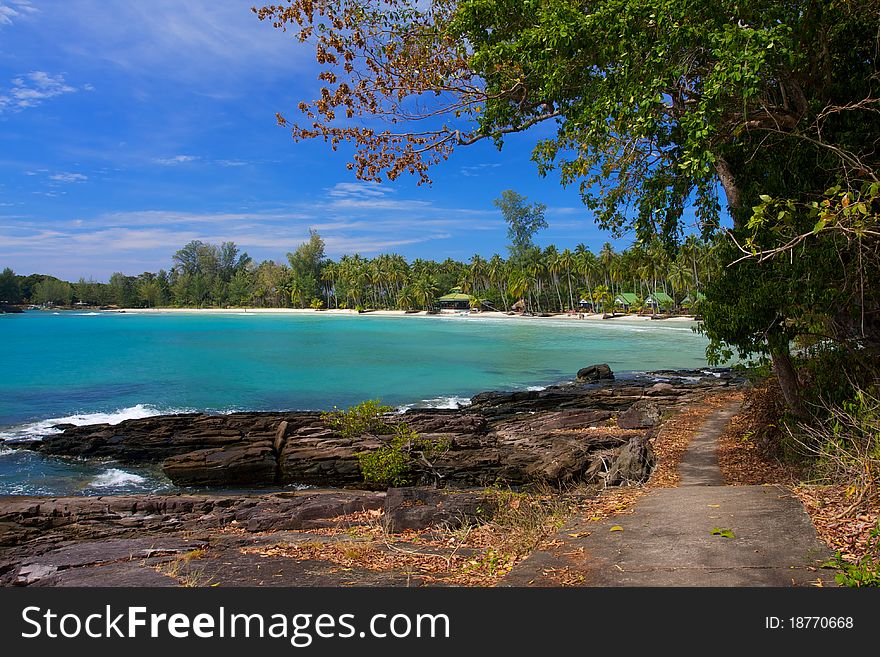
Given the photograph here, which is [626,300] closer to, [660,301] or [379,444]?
[660,301]

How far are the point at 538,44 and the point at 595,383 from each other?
23636 millimetres

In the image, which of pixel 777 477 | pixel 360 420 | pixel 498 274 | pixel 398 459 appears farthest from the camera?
pixel 498 274

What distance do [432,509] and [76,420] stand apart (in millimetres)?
22459

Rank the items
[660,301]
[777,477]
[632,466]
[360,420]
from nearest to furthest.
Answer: [777,477] < [632,466] < [360,420] < [660,301]

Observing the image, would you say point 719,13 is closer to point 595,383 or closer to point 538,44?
point 538,44

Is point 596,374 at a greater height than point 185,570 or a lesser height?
lesser

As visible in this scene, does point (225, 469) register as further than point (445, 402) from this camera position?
No

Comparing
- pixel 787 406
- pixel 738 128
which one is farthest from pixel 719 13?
pixel 787 406

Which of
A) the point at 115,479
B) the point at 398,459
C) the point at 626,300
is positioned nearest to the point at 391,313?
the point at 626,300

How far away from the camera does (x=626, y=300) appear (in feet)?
321

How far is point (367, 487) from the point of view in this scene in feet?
44.4

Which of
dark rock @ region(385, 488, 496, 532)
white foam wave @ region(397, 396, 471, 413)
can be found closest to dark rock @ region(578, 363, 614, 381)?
white foam wave @ region(397, 396, 471, 413)

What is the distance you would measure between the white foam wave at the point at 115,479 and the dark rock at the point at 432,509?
9.94m
